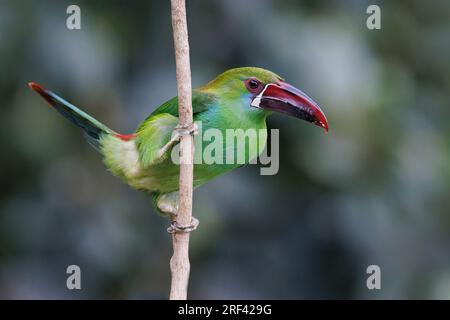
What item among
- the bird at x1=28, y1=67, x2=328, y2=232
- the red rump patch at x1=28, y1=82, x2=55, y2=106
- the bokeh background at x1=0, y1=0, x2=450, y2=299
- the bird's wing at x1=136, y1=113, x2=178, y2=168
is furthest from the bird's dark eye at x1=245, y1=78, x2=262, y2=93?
the bokeh background at x1=0, y1=0, x2=450, y2=299

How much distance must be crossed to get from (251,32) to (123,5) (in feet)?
1.60

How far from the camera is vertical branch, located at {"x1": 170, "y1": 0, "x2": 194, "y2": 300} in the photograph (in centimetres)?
139

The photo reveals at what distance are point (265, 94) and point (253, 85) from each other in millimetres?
54

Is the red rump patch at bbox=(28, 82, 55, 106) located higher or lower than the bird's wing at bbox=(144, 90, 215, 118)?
lower

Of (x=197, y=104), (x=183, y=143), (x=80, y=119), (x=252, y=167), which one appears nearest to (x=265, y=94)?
(x=197, y=104)

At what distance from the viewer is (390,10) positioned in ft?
10.2

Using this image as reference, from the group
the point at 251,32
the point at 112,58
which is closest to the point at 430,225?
the point at 251,32

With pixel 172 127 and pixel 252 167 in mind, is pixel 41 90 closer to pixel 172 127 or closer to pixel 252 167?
pixel 172 127

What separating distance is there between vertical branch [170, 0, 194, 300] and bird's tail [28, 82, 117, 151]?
248 millimetres

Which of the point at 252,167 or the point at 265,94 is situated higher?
the point at 252,167

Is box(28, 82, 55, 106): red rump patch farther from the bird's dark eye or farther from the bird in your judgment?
the bird's dark eye

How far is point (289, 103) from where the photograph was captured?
61.7 inches

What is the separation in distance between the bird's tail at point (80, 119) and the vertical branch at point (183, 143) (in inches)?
9.8
